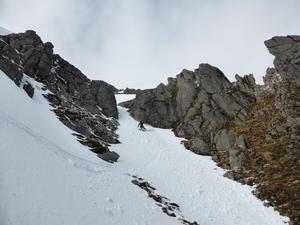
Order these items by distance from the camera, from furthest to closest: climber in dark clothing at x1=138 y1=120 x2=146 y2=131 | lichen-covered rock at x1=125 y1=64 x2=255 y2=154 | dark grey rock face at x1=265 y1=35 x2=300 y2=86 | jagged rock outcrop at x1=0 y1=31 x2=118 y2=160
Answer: climber in dark clothing at x1=138 y1=120 x2=146 y2=131 → lichen-covered rock at x1=125 y1=64 x2=255 y2=154 → dark grey rock face at x1=265 y1=35 x2=300 y2=86 → jagged rock outcrop at x1=0 y1=31 x2=118 y2=160

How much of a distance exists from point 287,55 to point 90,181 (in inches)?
1558

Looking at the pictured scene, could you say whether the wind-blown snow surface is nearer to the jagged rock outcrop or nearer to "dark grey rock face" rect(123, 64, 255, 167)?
the jagged rock outcrop

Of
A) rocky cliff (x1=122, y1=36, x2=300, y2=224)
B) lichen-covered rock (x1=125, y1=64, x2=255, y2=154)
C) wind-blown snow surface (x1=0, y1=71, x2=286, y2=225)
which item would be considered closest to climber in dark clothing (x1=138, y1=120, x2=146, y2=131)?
lichen-covered rock (x1=125, y1=64, x2=255, y2=154)

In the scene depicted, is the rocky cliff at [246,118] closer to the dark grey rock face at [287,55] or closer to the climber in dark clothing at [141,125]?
the dark grey rock face at [287,55]

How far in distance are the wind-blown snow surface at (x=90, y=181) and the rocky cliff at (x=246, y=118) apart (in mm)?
2235

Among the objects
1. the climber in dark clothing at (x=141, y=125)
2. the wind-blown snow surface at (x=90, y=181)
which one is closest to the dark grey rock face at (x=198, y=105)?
the climber in dark clothing at (x=141, y=125)

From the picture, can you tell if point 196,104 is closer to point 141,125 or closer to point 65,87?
point 141,125

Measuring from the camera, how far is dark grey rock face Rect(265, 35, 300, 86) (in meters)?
51.8

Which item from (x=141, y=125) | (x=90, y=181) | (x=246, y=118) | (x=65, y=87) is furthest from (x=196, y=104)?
(x=90, y=181)

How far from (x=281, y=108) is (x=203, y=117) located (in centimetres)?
1179

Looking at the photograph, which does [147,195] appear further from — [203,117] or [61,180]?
[203,117]

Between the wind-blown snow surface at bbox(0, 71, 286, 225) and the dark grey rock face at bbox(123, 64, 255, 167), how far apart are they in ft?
15.2

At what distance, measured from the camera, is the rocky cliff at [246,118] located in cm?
3603

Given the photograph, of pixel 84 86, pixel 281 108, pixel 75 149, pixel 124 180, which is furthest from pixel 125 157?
pixel 84 86
